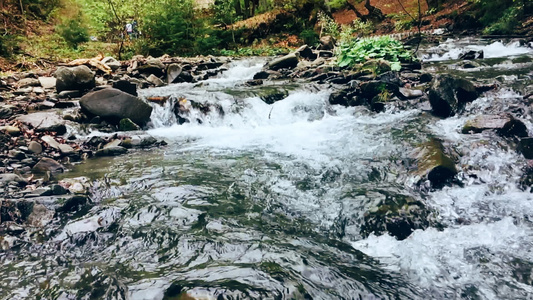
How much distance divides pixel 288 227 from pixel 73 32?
16.9m

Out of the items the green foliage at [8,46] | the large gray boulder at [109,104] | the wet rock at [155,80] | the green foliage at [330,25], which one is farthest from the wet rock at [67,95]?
the green foliage at [330,25]

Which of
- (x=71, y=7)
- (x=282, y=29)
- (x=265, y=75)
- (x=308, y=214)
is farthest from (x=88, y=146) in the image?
(x=282, y=29)

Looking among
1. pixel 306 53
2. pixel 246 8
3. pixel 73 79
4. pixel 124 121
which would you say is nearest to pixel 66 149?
pixel 124 121

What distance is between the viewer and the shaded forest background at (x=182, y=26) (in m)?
14.2

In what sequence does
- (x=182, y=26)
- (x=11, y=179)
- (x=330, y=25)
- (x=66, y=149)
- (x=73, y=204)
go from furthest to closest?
(x=182, y=26)
(x=330, y=25)
(x=66, y=149)
(x=11, y=179)
(x=73, y=204)

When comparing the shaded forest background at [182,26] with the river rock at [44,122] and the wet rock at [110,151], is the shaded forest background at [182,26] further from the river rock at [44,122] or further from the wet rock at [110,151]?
the wet rock at [110,151]

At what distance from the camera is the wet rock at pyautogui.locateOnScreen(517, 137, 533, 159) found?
472 cm

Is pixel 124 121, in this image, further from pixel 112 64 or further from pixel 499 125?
pixel 499 125

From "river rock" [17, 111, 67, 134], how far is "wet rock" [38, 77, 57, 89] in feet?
9.54

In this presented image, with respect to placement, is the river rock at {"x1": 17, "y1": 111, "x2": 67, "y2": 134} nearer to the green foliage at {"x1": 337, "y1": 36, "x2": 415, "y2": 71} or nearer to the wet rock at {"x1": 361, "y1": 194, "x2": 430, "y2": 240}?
the wet rock at {"x1": 361, "y1": 194, "x2": 430, "y2": 240}

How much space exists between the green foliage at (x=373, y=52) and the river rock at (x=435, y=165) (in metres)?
5.45

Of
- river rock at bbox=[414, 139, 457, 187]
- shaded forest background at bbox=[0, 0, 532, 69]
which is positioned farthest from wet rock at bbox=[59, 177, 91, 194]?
shaded forest background at bbox=[0, 0, 532, 69]

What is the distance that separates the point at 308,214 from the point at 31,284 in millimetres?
2596

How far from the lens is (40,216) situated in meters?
3.46
